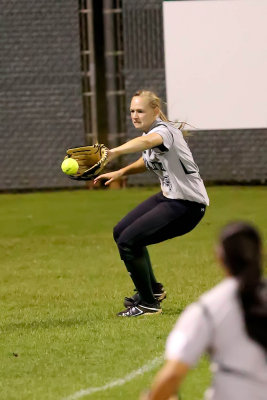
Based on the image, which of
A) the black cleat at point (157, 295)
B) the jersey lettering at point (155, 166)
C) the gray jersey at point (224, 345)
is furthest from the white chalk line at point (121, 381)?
the gray jersey at point (224, 345)

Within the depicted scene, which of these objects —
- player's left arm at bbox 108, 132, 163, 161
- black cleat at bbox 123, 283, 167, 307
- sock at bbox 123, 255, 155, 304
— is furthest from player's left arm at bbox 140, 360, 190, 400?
black cleat at bbox 123, 283, 167, 307

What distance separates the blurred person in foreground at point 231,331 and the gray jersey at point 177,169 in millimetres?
4732

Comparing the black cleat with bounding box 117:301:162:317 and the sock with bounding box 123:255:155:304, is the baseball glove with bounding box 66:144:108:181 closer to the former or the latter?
the sock with bounding box 123:255:155:304

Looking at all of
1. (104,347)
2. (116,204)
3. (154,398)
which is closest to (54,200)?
(116,204)

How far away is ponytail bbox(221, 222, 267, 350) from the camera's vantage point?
3742 mm

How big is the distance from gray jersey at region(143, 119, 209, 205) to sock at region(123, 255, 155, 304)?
617mm

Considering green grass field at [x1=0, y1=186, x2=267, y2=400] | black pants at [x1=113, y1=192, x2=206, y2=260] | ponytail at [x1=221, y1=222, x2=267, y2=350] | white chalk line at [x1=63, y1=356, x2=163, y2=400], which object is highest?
ponytail at [x1=221, y1=222, x2=267, y2=350]

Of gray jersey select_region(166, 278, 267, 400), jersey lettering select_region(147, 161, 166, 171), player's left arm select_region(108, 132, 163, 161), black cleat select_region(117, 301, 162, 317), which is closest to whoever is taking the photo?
gray jersey select_region(166, 278, 267, 400)

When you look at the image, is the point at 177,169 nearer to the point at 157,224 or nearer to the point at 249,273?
the point at 157,224

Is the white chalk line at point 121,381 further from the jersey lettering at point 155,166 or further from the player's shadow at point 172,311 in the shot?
the jersey lettering at point 155,166

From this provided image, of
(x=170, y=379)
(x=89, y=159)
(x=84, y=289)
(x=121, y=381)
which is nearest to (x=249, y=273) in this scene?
(x=170, y=379)

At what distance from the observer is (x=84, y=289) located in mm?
10375

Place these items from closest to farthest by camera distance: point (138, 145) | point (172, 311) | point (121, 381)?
point (121, 381), point (138, 145), point (172, 311)

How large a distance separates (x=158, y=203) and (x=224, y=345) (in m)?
5.05
